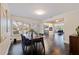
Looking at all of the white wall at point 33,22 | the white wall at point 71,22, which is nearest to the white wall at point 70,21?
the white wall at point 71,22

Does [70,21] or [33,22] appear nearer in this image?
[33,22]

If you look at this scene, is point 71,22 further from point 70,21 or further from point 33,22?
point 33,22

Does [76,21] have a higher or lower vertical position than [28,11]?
lower

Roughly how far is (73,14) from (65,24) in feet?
2.62

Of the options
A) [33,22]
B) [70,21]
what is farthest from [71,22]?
[33,22]

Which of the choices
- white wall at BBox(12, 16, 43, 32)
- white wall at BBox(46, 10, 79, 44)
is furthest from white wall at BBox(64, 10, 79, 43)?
white wall at BBox(12, 16, 43, 32)

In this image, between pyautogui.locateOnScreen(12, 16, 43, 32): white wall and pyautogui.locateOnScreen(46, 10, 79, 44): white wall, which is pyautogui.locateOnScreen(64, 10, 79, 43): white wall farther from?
pyautogui.locateOnScreen(12, 16, 43, 32): white wall

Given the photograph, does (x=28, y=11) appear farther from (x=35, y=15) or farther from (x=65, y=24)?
(x=65, y=24)

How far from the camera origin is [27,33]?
4820 millimetres

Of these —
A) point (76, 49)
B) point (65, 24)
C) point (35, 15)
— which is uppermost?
point (35, 15)

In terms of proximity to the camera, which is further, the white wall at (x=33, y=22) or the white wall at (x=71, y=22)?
the white wall at (x=71, y=22)

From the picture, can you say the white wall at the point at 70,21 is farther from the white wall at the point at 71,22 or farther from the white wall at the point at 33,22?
the white wall at the point at 33,22

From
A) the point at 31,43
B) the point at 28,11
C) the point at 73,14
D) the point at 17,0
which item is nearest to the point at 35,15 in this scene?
the point at 28,11

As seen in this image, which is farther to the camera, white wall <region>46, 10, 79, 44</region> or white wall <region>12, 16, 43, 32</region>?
white wall <region>46, 10, 79, 44</region>
